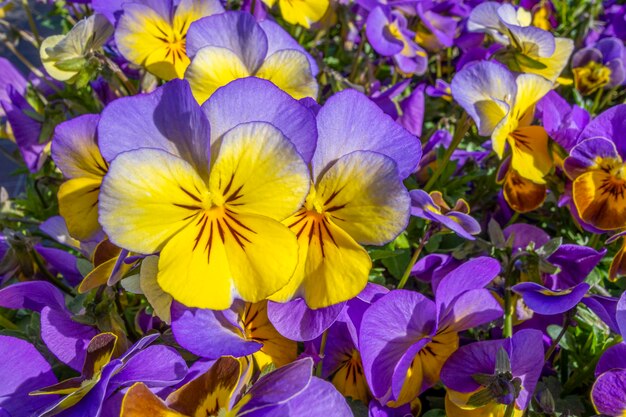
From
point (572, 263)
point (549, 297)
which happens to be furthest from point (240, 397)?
point (572, 263)

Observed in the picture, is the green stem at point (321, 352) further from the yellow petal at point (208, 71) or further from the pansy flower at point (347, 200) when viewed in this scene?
the yellow petal at point (208, 71)

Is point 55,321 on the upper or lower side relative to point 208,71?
lower

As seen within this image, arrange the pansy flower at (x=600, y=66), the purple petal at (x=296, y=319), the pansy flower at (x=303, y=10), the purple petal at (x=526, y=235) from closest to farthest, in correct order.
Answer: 1. the purple petal at (x=296, y=319)
2. the purple petal at (x=526, y=235)
3. the pansy flower at (x=303, y=10)
4. the pansy flower at (x=600, y=66)

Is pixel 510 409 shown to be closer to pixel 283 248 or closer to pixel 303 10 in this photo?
pixel 283 248

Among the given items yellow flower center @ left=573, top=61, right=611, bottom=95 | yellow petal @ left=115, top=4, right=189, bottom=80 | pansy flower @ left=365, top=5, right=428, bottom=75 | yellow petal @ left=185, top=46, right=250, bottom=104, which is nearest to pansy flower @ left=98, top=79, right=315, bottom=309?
yellow petal @ left=185, top=46, right=250, bottom=104

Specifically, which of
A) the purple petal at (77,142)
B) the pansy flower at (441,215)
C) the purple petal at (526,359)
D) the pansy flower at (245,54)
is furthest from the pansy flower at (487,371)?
the purple petal at (77,142)

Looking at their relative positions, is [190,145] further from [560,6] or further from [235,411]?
[560,6]

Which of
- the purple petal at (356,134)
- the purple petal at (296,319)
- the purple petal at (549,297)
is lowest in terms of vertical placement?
the purple petal at (549,297)
